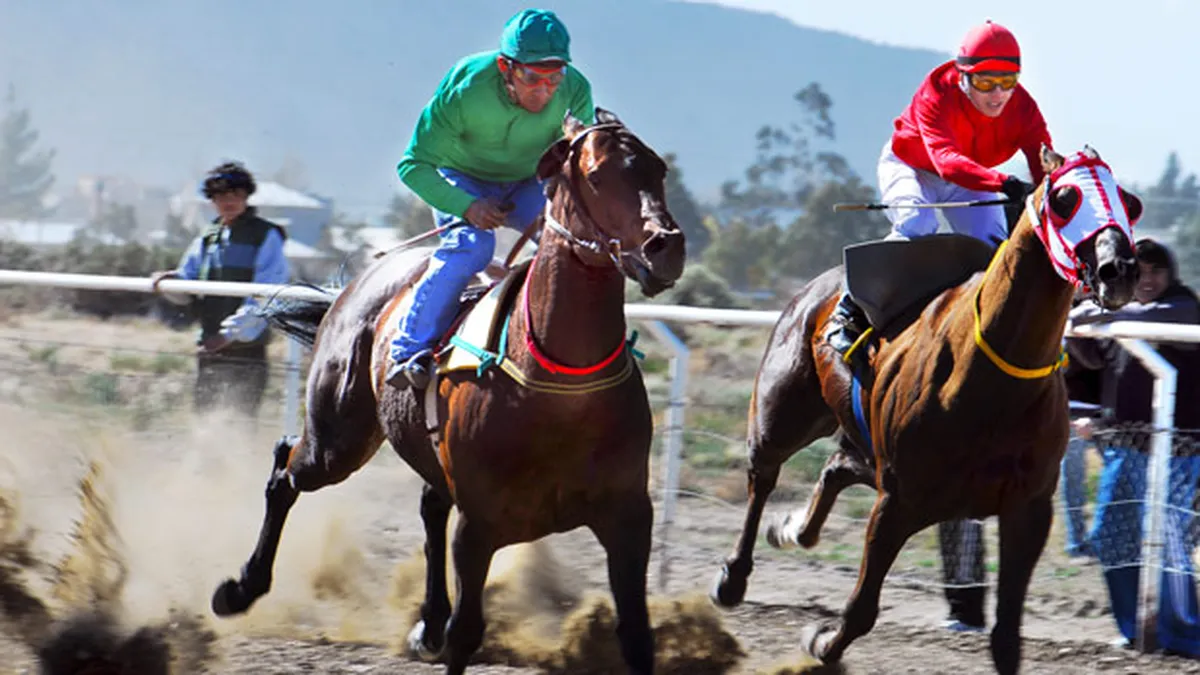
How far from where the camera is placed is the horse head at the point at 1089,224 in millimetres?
4434

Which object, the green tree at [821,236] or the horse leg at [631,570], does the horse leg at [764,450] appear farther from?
the green tree at [821,236]

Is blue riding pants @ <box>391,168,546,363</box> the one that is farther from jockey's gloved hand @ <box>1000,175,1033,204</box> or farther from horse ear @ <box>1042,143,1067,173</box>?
horse ear @ <box>1042,143,1067,173</box>

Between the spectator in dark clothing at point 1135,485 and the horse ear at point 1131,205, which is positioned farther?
the spectator in dark clothing at point 1135,485

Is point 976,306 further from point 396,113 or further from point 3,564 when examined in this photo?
point 396,113

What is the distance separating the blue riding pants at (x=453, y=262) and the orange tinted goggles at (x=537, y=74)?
1.39 feet

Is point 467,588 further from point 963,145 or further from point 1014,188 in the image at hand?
point 963,145

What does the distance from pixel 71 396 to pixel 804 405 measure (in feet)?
15.2

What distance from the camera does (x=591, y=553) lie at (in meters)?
7.66

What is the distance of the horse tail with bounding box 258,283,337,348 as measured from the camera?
22.3 feet

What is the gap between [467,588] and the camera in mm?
4973

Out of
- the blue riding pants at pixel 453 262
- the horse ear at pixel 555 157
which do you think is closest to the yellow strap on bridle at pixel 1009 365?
the horse ear at pixel 555 157

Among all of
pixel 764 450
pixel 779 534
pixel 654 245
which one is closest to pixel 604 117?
pixel 654 245

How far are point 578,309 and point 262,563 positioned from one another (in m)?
2.13

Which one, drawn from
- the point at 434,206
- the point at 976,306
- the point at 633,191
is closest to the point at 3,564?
the point at 434,206
